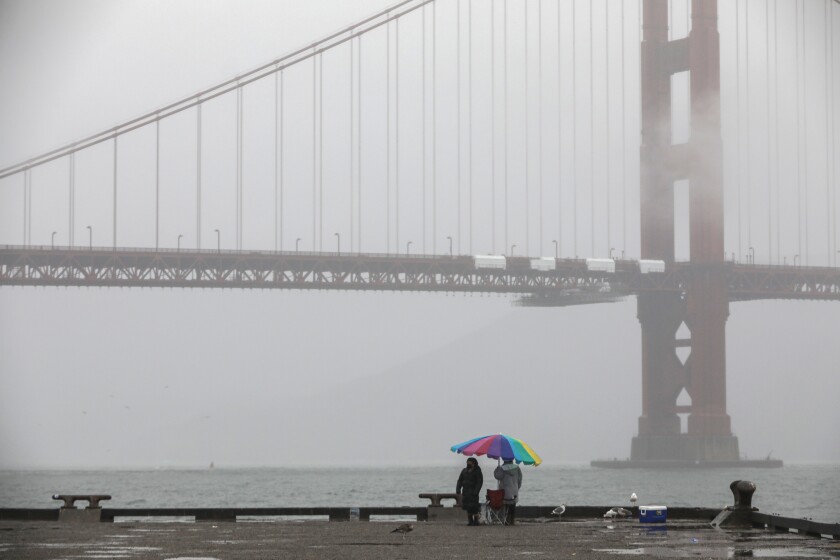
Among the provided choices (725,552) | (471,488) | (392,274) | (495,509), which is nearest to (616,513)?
(495,509)

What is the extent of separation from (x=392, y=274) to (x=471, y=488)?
5951 cm

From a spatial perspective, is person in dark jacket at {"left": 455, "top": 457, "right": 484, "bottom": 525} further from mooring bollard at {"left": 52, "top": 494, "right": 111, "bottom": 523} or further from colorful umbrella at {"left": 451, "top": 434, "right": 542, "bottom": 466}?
mooring bollard at {"left": 52, "top": 494, "right": 111, "bottom": 523}

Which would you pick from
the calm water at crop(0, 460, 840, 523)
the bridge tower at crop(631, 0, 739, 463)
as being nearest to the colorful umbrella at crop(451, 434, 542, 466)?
the calm water at crop(0, 460, 840, 523)

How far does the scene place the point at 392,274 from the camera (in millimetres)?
83188

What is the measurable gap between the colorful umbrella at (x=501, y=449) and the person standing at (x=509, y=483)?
14cm

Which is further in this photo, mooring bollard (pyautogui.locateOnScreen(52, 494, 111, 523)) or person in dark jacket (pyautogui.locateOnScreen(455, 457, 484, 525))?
mooring bollard (pyautogui.locateOnScreen(52, 494, 111, 523))

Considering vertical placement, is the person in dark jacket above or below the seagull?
above

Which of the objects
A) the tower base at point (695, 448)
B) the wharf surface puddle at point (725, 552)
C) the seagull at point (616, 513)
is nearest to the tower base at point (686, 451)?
the tower base at point (695, 448)

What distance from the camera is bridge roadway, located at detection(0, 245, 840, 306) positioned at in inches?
3076

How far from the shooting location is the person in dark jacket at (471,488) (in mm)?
23611

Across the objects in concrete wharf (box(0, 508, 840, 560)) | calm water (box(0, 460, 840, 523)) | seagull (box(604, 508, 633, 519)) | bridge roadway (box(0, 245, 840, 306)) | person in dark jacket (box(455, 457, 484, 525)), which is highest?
bridge roadway (box(0, 245, 840, 306))

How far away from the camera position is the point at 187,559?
16.9m

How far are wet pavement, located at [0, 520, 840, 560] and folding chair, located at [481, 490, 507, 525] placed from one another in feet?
1.22

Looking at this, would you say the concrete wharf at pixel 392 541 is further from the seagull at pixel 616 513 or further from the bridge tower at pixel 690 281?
the bridge tower at pixel 690 281
